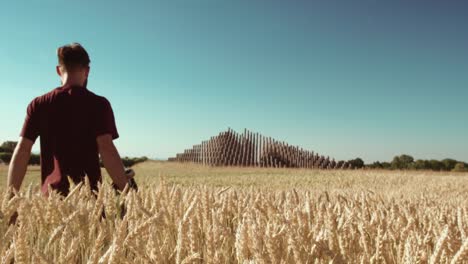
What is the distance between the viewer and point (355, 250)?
117 cm

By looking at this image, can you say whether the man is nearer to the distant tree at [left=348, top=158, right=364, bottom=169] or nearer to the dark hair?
the dark hair

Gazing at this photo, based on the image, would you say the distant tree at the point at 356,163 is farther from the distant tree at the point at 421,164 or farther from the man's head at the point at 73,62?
the man's head at the point at 73,62

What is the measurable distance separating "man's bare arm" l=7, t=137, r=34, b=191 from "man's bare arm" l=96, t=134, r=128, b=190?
0.44m

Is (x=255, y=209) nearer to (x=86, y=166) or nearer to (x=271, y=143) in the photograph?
(x=86, y=166)

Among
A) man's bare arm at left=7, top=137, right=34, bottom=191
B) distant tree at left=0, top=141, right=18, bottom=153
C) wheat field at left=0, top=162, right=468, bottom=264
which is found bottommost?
wheat field at left=0, top=162, right=468, bottom=264

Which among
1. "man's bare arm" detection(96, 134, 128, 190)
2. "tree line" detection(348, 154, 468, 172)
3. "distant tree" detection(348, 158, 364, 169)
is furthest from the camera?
"tree line" detection(348, 154, 468, 172)

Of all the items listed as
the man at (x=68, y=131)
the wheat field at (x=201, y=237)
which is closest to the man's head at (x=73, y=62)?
the man at (x=68, y=131)

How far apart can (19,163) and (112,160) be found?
0.58 meters

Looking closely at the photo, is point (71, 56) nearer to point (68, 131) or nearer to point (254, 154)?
point (68, 131)

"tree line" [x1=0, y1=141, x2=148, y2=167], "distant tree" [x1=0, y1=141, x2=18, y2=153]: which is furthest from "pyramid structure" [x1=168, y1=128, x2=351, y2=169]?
"distant tree" [x1=0, y1=141, x2=18, y2=153]

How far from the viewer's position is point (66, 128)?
265 cm

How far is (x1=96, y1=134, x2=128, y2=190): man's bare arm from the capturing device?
257 centimetres

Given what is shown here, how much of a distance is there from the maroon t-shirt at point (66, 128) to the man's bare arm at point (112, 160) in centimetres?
6

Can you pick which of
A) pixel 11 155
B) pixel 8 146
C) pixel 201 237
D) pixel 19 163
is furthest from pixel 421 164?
pixel 8 146
